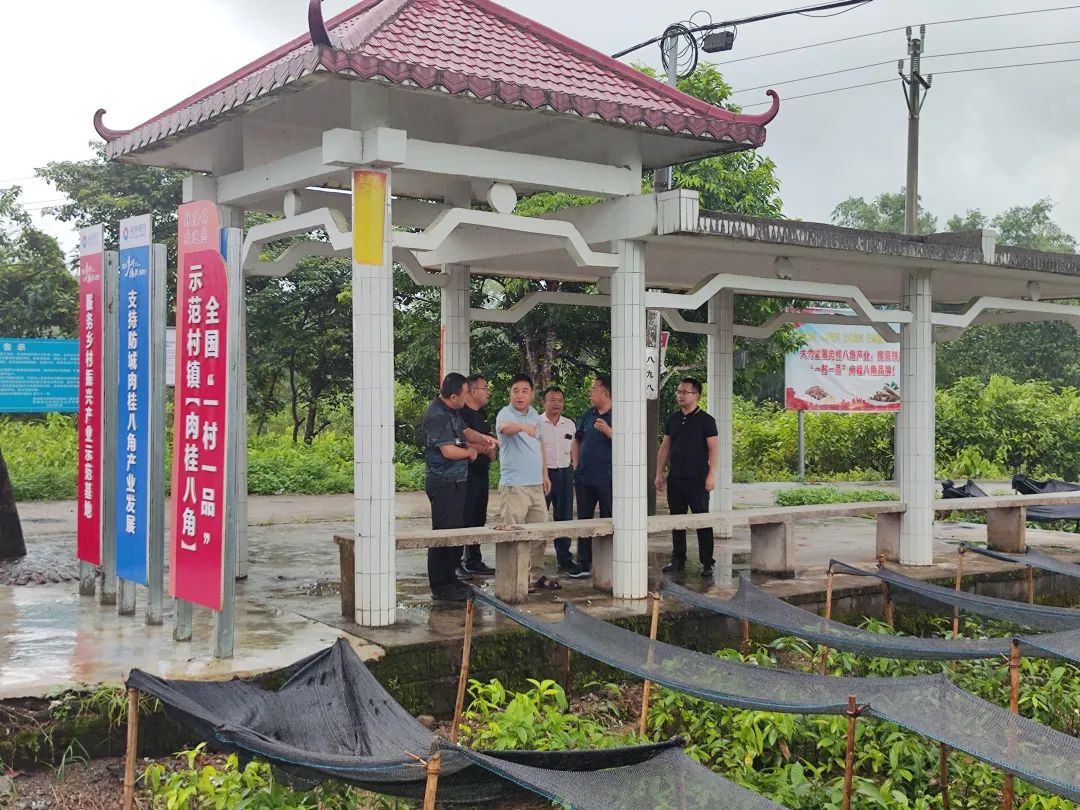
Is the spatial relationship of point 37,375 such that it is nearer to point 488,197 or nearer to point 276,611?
point 276,611

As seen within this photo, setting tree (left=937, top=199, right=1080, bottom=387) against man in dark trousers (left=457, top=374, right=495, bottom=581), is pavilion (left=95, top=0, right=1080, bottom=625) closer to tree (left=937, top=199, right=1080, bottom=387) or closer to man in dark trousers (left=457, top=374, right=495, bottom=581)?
man in dark trousers (left=457, top=374, right=495, bottom=581)

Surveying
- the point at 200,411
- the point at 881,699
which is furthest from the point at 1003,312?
the point at 200,411

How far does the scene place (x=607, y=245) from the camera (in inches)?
336

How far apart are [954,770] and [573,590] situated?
10.8 feet

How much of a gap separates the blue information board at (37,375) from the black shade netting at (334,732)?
7.18m

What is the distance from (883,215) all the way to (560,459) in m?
38.8

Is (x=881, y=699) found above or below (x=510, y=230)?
below

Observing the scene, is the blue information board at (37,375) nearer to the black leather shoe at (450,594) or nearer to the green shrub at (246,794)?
the black leather shoe at (450,594)

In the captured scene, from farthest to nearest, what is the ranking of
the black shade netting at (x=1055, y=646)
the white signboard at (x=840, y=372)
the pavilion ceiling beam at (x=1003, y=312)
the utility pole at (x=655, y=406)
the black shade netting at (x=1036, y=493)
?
the white signboard at (x=840, y=372) → the black shade netting at (x=1036, y=493) → the utility pole at (x=655, y=406) → the pavilion ceiling beam at (x=1003, y=312) → the black shade netting at (x=1055, y=646)

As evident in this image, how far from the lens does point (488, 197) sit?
322 inches

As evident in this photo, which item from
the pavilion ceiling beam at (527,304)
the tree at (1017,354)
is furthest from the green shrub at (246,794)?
the tree at (1017,354)

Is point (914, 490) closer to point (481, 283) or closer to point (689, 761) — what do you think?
point (689, 761)

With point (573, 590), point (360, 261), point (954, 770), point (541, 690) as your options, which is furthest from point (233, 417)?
point (954, 770)

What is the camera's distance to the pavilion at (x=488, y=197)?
22.2 ft
